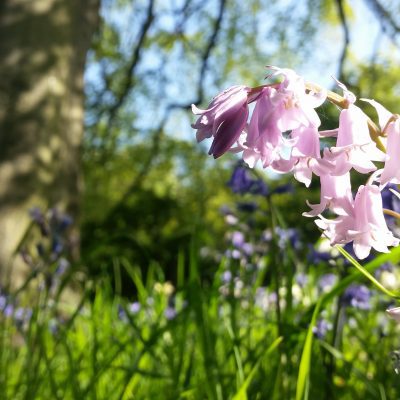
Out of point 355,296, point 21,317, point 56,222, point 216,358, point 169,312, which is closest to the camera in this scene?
point 216,358

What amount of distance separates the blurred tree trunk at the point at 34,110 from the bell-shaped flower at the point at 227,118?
388 centimetres

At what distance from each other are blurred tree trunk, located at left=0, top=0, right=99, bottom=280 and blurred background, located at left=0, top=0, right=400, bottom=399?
11 millimetres

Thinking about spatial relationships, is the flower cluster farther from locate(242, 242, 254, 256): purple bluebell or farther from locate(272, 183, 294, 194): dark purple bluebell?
locate(242, 242, 254, 256): purple bluebell

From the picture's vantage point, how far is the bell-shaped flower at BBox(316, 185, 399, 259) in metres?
0.75

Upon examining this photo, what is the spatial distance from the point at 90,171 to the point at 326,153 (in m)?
10.1

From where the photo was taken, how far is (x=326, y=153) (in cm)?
73

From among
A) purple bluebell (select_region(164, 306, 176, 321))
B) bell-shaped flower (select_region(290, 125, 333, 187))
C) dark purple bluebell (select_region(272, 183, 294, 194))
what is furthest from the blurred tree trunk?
bell-shaped flower (select_region(290, 125, 333, 187))

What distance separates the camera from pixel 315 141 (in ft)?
2.34

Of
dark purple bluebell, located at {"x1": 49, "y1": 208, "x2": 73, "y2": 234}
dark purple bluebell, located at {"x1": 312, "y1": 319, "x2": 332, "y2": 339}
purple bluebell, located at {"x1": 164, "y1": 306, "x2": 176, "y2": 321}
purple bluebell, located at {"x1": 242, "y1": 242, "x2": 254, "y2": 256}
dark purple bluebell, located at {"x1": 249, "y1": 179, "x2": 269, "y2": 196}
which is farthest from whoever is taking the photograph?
purple bluebell, located at {"x1": 164, "y1": 306, "x2": 176, "y2": 321}

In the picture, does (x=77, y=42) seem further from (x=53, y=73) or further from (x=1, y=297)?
(x=1, y=297)

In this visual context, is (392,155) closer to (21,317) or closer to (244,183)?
(244,183)

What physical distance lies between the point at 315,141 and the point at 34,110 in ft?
14.1

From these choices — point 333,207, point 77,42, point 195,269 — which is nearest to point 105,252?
point 77,42

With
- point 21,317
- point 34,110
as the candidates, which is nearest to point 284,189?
point 21,317
